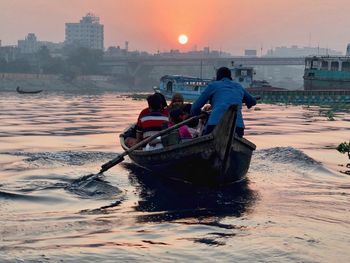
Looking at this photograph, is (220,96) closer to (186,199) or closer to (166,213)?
(186,199)

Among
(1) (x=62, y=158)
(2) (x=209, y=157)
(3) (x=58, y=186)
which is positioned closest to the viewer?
(2) (x=209, y=157)

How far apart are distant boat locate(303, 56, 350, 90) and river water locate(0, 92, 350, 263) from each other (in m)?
40.5

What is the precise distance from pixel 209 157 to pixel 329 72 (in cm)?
4624

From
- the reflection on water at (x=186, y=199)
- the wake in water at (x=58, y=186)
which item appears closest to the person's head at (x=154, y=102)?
the reflection on water at (x=186, y=199)

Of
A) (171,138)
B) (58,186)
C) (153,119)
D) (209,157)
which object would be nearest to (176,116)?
(153,119)

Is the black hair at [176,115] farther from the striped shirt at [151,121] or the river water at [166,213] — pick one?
the river water at [166,213]

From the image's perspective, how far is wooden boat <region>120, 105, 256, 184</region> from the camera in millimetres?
8977

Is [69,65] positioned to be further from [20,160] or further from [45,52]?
[20,160]

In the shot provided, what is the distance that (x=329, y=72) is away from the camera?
5247 cm

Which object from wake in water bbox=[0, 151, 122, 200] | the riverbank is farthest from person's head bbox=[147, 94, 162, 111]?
the riverbank

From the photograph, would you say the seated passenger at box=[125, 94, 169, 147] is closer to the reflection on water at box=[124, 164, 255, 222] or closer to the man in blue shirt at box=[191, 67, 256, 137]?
the reflection on water at box=[124, 164, 255, 222]

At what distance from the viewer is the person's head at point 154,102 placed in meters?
10.8

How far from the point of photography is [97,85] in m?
144

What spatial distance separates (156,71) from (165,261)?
187m
